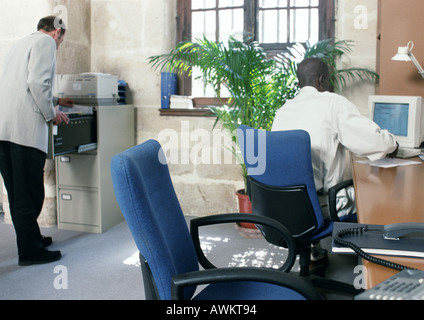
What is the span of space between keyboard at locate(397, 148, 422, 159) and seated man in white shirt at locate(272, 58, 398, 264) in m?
0.31

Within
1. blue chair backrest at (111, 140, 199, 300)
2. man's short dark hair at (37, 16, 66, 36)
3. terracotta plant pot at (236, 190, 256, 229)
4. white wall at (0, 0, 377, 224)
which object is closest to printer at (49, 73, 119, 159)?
white wall at (0, 0, 377, 224)

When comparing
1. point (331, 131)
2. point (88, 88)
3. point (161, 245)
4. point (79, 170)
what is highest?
point (88, 88)

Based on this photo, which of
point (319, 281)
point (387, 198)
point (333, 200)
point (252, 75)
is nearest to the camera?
point (387, 198)

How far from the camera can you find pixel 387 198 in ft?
5.84

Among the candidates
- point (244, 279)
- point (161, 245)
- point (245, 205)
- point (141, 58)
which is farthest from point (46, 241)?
point (244, 279)

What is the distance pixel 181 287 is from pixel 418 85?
2733mm

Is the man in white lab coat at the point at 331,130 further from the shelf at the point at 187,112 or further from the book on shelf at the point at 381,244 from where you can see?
the shelf at the point at 187,112

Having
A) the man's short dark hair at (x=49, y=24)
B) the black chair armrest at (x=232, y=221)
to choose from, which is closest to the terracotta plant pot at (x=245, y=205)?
the man's short dark hair at (x=49, y=24)

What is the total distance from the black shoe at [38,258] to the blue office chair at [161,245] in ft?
6.12

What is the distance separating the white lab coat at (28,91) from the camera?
301cm

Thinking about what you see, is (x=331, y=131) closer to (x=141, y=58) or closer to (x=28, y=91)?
(x=28, y=91)

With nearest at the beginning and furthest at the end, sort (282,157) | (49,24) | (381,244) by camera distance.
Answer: (381,244) < (282,157) < (49,24)

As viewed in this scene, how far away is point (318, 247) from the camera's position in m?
3.18

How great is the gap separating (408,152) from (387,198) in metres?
1.23
